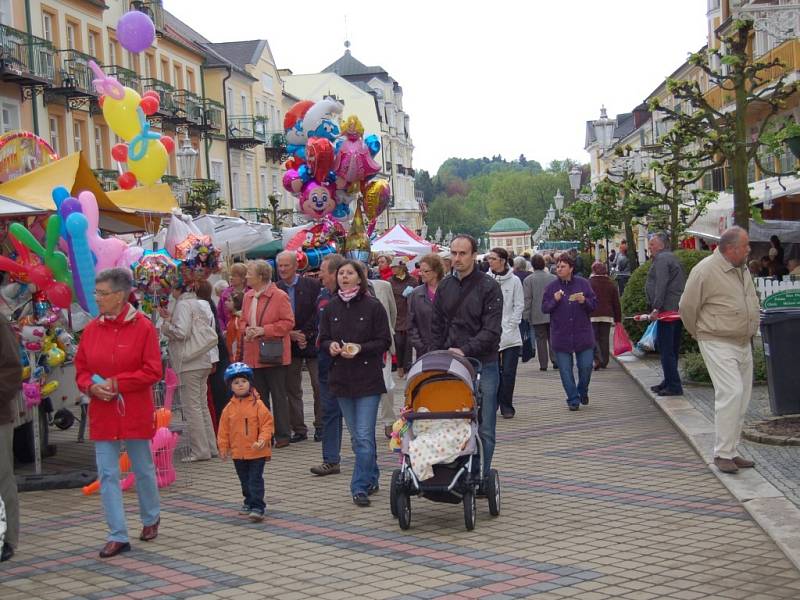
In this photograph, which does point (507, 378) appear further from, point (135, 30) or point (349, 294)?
point (135, 30)

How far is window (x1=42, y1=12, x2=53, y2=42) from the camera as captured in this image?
1221 inches

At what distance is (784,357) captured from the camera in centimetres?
1058

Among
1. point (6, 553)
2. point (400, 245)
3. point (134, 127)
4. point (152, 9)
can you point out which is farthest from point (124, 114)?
point (152, 9)

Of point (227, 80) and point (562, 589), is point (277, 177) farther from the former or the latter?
point (562, 589)

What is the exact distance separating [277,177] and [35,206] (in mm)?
45806

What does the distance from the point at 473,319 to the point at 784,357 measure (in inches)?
144

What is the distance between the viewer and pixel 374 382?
8.77 m

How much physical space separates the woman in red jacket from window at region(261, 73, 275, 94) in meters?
47.4

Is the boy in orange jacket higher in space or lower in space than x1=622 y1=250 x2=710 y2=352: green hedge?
lower

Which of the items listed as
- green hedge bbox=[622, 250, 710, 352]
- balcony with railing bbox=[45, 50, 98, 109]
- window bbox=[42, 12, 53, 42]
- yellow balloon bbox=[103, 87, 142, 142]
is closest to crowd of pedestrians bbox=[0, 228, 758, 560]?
yellow balloon bbox=[103, 87, 142, 142]

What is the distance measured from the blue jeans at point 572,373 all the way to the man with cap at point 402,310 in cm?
454

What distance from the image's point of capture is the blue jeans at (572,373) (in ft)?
45.0

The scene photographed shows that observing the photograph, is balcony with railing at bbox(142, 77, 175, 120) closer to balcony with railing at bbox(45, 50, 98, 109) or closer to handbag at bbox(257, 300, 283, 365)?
balcony with railing at bbox(45, 50, 98, 109)

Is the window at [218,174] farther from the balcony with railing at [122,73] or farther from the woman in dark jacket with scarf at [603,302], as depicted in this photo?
the woman in dark jacket with scarf at [603,302]
